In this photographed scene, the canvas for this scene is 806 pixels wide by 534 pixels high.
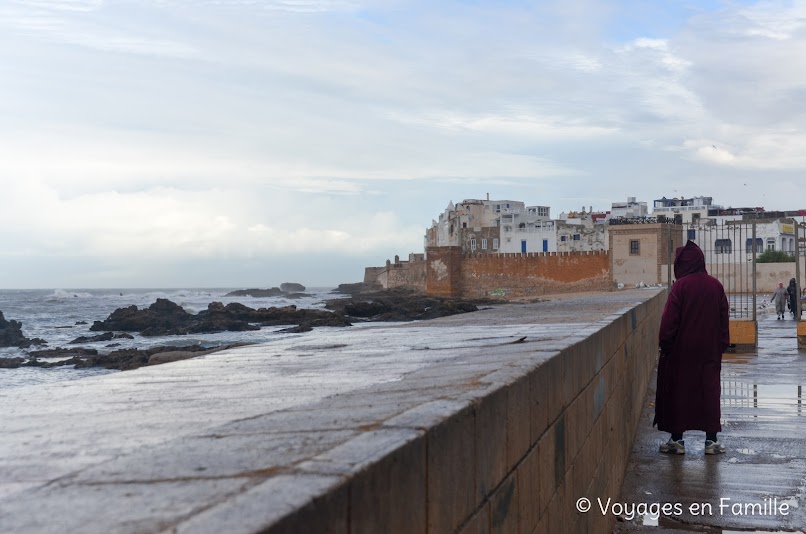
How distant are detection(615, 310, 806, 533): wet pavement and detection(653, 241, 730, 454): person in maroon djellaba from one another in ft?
0.72

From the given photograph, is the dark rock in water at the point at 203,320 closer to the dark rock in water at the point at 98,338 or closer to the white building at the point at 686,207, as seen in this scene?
the dark rock in water at the point at 98,338

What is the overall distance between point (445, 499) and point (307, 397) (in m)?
1.02

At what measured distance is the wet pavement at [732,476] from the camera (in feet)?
14.9

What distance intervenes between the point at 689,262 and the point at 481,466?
4.37m

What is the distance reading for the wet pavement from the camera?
14.9ft

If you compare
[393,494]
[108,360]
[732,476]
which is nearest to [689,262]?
[732,476]

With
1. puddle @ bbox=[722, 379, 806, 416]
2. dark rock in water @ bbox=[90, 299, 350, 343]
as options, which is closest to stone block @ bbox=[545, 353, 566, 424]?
puddle @ bbox=[722, 379, 806, 416]

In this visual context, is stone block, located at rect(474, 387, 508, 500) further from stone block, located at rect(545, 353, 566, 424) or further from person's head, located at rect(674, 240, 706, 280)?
person's head, located at rect(674, 240, 706, 280)

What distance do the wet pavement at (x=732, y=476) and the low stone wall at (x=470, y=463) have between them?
447 mm

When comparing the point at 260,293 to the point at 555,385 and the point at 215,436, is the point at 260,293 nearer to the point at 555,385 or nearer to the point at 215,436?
the point at 555,385

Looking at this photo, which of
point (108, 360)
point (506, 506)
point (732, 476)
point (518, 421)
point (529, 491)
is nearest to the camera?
point (506, 506)

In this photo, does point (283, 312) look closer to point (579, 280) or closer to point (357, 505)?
point (579, 280)

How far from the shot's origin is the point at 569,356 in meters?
3.38

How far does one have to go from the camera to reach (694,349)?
5.94 m
